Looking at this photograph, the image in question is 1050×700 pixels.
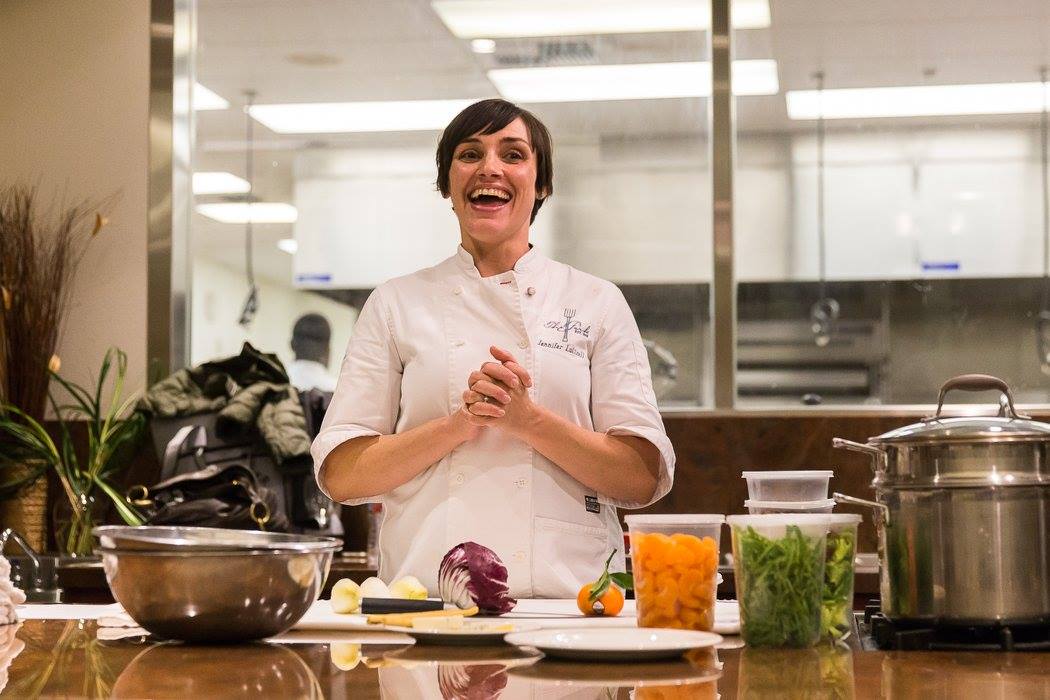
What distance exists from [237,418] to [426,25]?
1.55m

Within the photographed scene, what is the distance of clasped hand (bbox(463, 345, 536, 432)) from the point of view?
192 cm

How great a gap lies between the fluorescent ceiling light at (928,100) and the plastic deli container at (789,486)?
311cm

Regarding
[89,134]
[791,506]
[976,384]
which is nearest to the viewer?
[791,506]

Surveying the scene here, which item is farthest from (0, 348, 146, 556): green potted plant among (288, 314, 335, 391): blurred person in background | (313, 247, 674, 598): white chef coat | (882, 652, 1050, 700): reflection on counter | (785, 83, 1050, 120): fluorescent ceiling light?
(882, 652, 1050, 700): reflection on counter

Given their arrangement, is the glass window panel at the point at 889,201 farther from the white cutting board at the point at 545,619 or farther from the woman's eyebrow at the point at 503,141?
the white cutting board at the point at 545,619

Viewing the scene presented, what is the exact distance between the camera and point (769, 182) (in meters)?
4.31

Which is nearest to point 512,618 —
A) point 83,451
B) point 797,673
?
point 797,673

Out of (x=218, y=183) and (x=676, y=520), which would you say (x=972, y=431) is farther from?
(x=218, y=183)

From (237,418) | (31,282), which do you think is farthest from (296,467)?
(31,282)

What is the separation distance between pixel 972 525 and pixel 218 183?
11.2ft

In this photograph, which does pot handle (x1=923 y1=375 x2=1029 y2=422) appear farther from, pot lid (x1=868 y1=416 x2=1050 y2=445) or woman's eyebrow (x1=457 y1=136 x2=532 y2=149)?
woman's eyebrow (x1=457 y1=136 x2=532 y2=149)

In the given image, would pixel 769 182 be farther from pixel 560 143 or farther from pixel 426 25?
pixel 426 25

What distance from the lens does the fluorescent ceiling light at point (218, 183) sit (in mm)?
4320

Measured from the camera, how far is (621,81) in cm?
429
